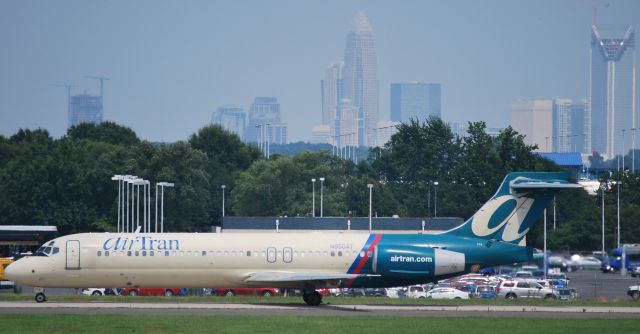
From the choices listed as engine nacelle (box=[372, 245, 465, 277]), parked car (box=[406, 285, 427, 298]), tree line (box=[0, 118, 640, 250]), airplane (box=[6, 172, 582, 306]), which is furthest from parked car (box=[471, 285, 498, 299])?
tree line (box=[0, 118, 640, 250])

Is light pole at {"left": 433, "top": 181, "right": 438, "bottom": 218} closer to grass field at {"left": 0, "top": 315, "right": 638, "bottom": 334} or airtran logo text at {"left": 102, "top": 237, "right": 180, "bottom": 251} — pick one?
airtran logo text at {"left": 102, "top": 237, "right": 180, "bottom": 251}

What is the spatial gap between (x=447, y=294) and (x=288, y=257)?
52.9 ft

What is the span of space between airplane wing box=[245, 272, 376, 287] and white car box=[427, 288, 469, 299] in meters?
14.4

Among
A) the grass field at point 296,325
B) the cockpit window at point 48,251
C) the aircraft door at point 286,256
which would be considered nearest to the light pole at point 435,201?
the aircraft door at point 286,256

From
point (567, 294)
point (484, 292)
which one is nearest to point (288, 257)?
point (484, 292)

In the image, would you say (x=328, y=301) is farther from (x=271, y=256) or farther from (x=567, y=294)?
(x=567, y=294)

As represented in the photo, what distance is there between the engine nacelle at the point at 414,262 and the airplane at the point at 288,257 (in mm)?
49

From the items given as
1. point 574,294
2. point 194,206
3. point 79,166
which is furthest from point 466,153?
point 574,294

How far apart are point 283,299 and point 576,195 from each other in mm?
102096

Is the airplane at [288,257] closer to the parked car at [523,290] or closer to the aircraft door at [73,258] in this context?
the aircraft door at [73,258]

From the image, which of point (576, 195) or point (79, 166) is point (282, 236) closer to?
point (79, 166)

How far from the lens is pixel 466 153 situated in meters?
171

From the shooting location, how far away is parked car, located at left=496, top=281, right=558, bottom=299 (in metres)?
76.9

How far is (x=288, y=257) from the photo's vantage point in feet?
207
